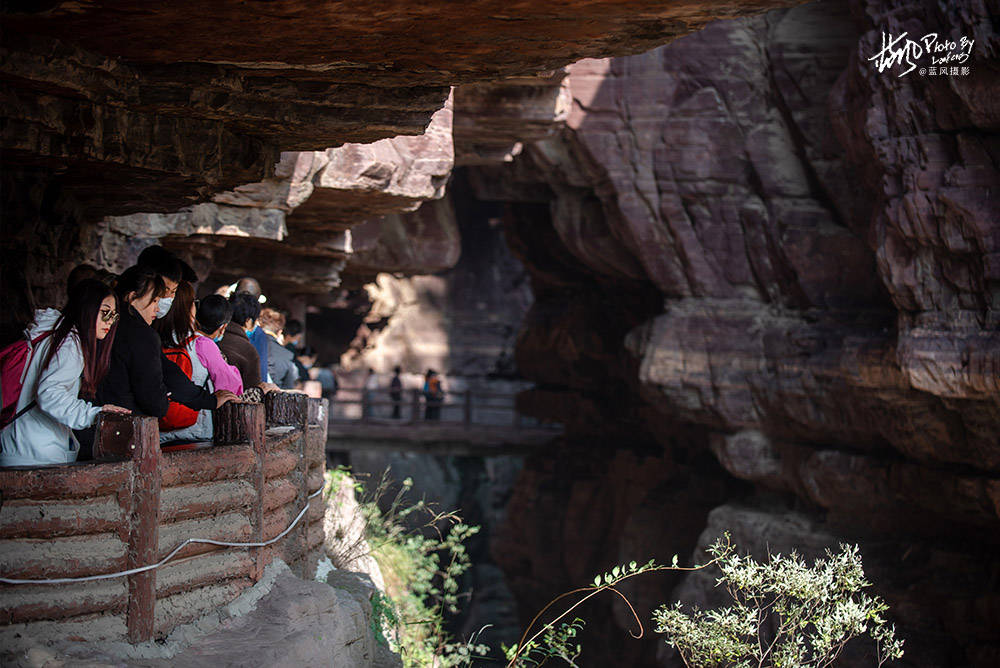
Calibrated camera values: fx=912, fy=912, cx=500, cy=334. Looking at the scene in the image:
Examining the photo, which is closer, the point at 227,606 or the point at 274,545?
the point at 227,606

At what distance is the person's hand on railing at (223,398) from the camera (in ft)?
14.2

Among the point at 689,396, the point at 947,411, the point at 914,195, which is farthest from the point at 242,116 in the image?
the point at 689,396

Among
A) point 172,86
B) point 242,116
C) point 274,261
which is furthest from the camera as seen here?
point 274,261

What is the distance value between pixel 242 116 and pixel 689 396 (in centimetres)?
969

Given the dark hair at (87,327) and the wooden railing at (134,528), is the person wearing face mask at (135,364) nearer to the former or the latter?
the dark hair at (87,327)

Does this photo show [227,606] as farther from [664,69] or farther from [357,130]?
[664,69]

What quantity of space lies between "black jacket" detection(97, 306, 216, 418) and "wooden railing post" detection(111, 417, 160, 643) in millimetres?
303

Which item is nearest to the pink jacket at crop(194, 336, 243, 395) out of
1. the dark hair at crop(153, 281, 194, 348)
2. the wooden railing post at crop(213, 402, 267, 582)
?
the dark hair at crop(153, 281, 194, 348)

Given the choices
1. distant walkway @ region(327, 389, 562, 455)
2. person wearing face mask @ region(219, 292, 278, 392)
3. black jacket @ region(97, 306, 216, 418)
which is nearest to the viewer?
black jacket @ region(97, 306, 216, 418)

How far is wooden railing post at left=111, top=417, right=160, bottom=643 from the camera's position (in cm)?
360

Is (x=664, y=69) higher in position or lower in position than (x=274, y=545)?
higher

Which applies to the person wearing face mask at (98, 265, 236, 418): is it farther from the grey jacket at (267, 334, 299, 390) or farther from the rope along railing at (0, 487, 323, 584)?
the grey jacket at (267, 334, 299, 390)

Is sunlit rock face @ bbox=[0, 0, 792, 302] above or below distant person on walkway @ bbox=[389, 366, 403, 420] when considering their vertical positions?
above

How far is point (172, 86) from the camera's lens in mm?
4066
